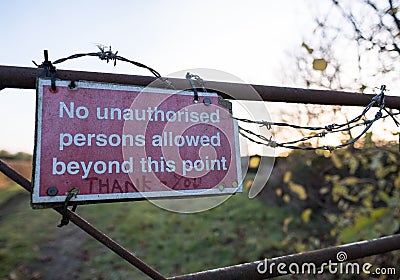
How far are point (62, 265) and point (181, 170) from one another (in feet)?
10.3

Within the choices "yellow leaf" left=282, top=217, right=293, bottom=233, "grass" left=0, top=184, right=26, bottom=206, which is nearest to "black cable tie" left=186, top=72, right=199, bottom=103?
"yellow leaf" left=282, top=217, right=293, bottom=233

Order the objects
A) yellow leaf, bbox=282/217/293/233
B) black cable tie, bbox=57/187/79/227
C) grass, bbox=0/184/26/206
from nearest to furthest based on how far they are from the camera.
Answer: black cable tie, bbox=57/187/79/227 → yellow leaf, bbox=282/217/293/233 → grass, bbox=0/184/26/206

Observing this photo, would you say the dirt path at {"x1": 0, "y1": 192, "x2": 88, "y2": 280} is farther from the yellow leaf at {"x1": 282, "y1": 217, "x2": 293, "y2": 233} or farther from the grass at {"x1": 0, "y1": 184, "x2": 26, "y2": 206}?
the yellow leaf at {"x1": 282, "y1": 217, "x2": 293, "y2": 233}

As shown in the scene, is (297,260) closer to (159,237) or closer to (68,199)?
(68,199)

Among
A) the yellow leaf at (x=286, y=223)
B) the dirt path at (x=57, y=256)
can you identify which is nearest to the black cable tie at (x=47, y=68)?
the dirt path at (x=57, y=256)

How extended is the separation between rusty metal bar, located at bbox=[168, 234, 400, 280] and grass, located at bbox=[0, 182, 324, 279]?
8.20 ft

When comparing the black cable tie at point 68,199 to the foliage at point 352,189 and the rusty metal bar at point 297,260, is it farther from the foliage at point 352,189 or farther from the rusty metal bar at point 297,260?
the foliage at point 352,189

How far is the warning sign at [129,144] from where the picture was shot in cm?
63

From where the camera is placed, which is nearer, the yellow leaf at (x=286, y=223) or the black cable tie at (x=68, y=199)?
the black cable tie at (x=68, y=199)

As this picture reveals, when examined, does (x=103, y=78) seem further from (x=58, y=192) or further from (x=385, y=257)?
(x=385, y=257)

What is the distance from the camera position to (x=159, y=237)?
4.12 meters

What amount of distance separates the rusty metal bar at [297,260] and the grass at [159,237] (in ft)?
8.20

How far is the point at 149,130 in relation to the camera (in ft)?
2.30

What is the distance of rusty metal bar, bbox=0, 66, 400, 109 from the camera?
0.67 metres
